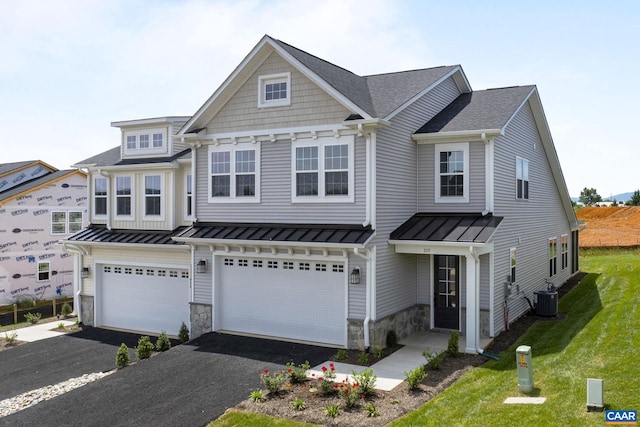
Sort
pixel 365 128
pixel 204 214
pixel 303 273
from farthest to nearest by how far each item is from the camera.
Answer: pixel 204 214, pixel 303 273, pixel 365 128

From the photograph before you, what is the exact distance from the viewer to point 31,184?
30.6 meters

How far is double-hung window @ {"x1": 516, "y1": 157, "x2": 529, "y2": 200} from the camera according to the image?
57.7ft

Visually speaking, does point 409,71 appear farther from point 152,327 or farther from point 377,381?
point 152,327

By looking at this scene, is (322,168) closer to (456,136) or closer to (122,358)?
(456,136)

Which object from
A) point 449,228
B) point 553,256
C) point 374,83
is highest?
point 374,83

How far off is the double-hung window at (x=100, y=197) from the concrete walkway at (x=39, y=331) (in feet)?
15.0

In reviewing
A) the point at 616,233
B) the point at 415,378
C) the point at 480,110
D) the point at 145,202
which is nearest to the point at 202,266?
the point at 145,202

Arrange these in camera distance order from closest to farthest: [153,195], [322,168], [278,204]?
[322,168]
[278,204]
[153,195]

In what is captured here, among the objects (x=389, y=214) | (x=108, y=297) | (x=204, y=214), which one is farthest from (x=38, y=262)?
(x=389, y=214)

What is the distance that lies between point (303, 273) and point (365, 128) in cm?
444

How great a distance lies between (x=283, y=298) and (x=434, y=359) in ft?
16.3

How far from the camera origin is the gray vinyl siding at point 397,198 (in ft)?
46.3

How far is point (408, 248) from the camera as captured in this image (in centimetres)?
1457

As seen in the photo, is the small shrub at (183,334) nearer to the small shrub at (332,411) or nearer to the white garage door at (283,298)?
the white garage door at (283,298)
